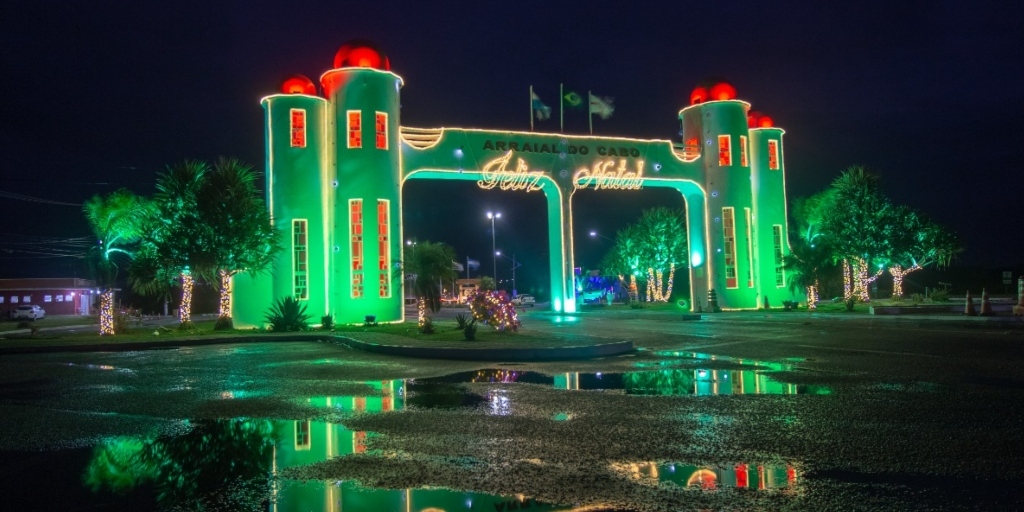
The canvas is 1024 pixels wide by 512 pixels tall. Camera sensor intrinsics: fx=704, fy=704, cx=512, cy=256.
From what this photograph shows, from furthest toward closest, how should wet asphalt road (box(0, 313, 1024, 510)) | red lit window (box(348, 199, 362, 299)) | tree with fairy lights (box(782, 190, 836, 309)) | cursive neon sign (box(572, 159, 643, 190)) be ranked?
1. tree with fairy lights (box(782, 190, 836, 309))
2. cursive neon sign (box(572, 159, 643, 190))
3. red lit window (box(348, 199, 362, 299))
4. wet asphalt road (box(0, 313, 1024, 510))

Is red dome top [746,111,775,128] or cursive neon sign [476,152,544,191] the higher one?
red dome top [746,111,775,128]

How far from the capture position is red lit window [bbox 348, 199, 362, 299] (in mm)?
31688

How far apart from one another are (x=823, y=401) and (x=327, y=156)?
27.0 metres

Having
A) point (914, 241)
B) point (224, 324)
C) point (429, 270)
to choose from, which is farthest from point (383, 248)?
point (914, 241)

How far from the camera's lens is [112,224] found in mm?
29672

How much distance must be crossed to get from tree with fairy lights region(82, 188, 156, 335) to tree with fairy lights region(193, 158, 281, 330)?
322 cm

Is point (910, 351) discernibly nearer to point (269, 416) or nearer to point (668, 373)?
point (668, 373)

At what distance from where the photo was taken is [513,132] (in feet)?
120

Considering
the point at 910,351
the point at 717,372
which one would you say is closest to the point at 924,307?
the point at 910,351

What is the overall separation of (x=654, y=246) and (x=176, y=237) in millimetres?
37860

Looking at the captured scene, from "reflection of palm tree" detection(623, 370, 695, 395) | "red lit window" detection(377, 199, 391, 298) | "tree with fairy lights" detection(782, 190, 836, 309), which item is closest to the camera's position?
"reflection of palm tree" detection(623, 370, 695, 395)

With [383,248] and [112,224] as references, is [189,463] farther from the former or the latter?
[112,224]

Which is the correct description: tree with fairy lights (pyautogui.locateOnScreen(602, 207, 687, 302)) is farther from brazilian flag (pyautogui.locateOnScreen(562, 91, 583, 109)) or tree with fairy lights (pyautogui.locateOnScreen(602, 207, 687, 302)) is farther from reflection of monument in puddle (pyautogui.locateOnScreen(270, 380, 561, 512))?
reflection of monument in puddle (pyautogui.locateOnScreen(270, 380, 561, 512))

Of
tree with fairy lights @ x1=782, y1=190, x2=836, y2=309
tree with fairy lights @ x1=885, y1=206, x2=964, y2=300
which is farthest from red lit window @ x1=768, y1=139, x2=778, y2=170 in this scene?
tree with fairy lights @ x1=885, y1=206, x2=964, y2=300
